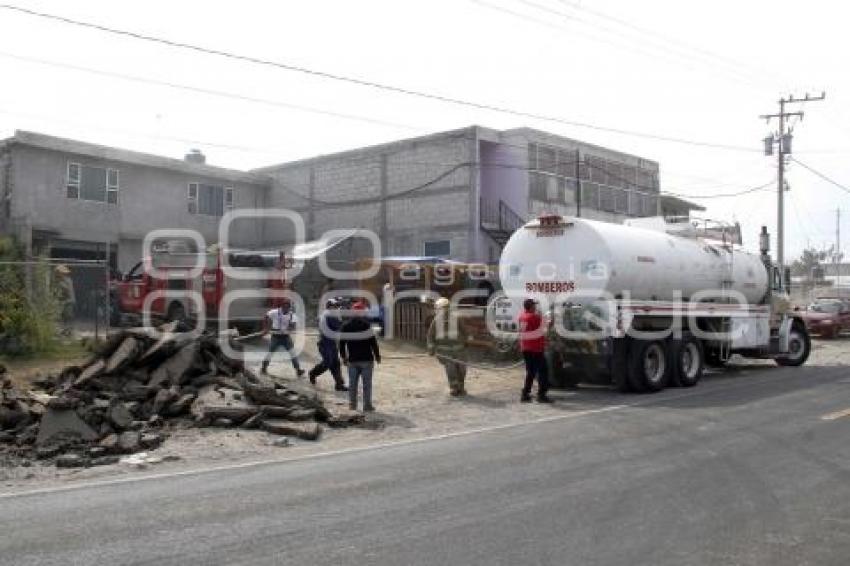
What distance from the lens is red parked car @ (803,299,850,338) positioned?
32.6m

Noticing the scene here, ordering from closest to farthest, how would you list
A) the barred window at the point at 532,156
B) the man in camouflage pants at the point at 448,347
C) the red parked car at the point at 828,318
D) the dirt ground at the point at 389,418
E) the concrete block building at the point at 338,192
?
the dirt ground at the point at 389,418 < the man in camouflage pants at the point at 448,347 < the concrete block building at the point at 338,192 < the red parked car at the point at 828,318 < the barred window at the point at 532,156

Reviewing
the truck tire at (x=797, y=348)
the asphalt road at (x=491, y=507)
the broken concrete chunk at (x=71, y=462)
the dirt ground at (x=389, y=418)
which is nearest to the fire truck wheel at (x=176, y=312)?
the dirt ground at (x=389, y=418)

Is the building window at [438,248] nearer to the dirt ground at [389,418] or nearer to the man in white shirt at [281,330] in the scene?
the dirt ground at [389,418]

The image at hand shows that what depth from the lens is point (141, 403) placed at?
12391mm

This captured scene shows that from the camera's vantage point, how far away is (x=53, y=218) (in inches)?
1171

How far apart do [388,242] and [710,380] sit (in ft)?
62.1

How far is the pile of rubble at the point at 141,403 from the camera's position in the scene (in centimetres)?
1052

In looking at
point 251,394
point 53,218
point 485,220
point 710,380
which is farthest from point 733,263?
point 53,218

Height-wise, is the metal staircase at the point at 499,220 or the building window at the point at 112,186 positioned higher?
the building window at the point at 112,186

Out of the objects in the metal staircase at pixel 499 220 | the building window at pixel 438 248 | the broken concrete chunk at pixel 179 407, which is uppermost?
the metal staircase at pixel 499 220

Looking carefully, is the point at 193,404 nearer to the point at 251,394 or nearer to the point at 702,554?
the point at 251,394

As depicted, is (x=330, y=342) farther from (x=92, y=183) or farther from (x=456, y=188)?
(x=92, y=183)

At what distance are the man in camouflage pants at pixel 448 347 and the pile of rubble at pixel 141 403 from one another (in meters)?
2.38

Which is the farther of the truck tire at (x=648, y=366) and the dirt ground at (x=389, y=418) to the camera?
the truck tire at (x=648, y=366)
